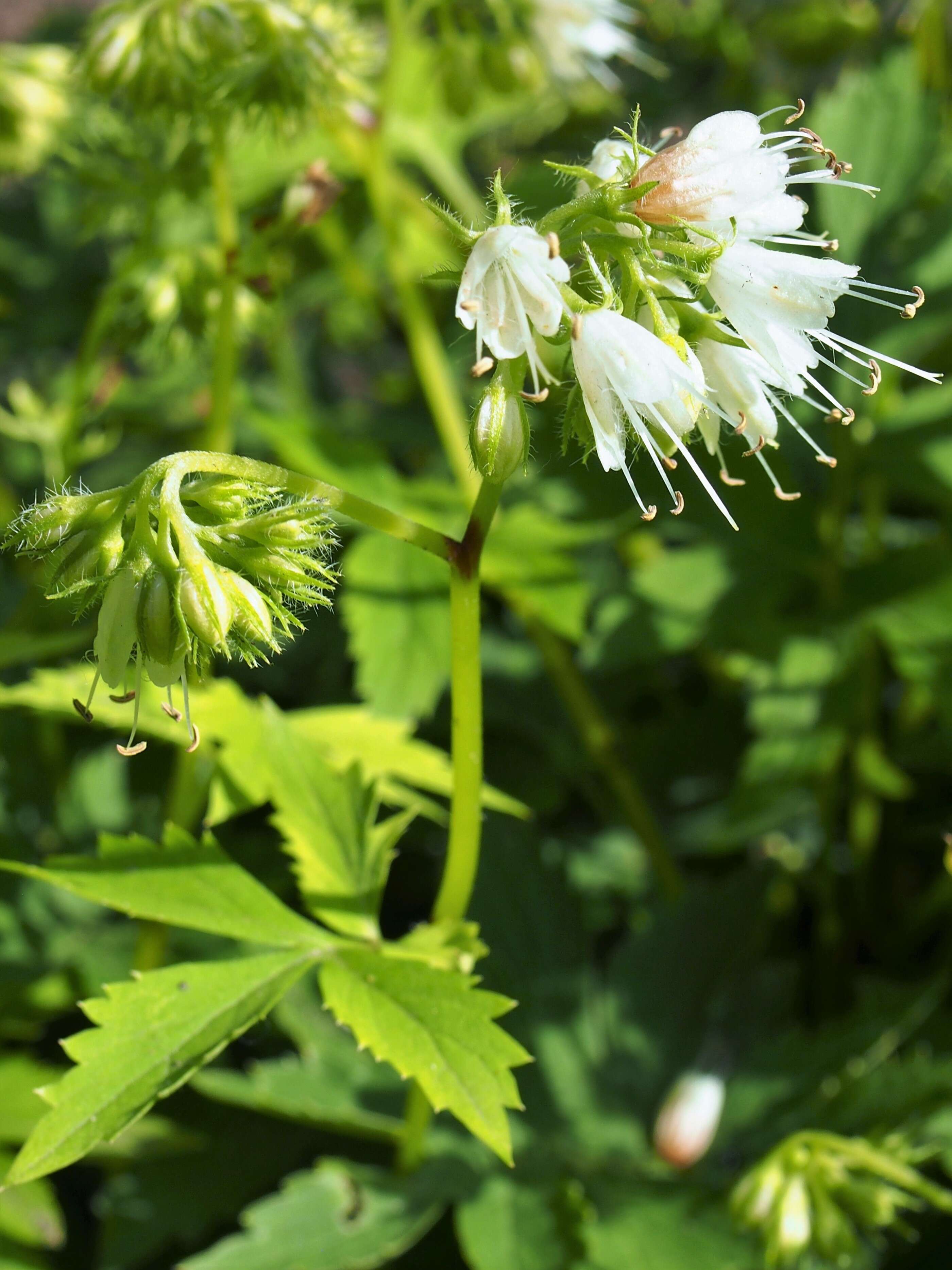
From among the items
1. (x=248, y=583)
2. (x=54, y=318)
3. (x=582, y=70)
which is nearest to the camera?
(x=248, y=583)

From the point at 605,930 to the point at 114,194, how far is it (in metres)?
1.54

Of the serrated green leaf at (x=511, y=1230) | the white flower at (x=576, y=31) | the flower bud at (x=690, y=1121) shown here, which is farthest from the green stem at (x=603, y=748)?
the white flower at (x=576, y=31)

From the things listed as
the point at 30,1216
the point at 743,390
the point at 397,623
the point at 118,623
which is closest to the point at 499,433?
the point at 743,390

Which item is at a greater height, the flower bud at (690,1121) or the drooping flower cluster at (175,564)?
the drooping flower cluster at (175,564)

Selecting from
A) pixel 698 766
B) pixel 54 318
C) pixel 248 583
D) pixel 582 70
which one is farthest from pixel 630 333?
pixel 54 318

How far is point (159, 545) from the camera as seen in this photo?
3.26 feet

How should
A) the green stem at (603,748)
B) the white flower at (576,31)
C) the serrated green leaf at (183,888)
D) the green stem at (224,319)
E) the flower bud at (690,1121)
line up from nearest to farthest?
the serrated green leaf at (183,888)
the green stem at (224,319)
the flower bud at (690,1121)
the green stem at (603,748)
the white flower at (576,31)

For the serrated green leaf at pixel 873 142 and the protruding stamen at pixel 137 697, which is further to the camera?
the serrated green leaf at pixel 873 142

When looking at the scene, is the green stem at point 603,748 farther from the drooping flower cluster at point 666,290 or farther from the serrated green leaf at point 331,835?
the drooping flower cluster at point 666,290

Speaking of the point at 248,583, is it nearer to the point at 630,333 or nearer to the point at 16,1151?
the point at 630,333

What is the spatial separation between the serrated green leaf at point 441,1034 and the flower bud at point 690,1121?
688 millimetres

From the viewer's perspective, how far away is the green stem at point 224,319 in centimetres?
154

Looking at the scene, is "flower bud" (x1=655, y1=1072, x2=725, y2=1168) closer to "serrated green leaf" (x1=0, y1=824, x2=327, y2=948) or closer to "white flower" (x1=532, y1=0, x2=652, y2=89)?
"serrated green leaf" (x1=0, y1=824, x2=327, y2=948)

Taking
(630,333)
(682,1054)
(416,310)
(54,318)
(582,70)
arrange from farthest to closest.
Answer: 1. (54,318)
2. (582,70)
3. (416,310)
4. (682,1054)
5. (630,333)
